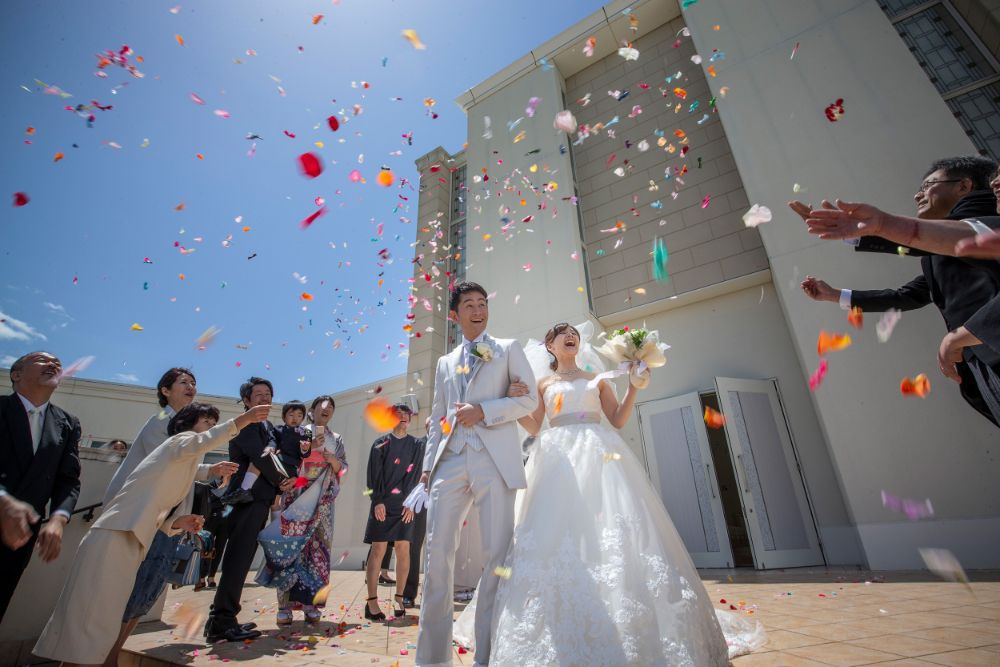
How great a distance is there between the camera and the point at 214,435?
6.47ft

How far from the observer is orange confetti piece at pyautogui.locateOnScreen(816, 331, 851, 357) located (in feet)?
16.1

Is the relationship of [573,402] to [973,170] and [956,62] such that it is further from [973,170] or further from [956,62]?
[956,62]

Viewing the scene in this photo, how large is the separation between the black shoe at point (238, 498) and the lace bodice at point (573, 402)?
79.3 inches

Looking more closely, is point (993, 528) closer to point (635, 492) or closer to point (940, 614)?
point (940, 614)

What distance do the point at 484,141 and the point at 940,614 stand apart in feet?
32.3

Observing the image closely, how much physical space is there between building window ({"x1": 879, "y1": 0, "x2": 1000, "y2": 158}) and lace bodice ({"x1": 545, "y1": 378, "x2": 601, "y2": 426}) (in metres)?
6.19

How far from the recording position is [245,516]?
279 cm

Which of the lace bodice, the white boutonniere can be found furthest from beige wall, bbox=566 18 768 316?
the white boutonniere

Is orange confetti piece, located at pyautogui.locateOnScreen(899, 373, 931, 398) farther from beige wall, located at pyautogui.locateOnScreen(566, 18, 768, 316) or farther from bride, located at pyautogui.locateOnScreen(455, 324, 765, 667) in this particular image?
bride, located at pyautogui.locateOnScreen(455, 324, 765, 667)

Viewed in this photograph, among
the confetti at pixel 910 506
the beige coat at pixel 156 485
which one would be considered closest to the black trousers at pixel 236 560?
the beige coat at pixel 156 485

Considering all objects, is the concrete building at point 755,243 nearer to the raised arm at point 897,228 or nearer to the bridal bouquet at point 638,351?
the bridal bouquet at point 638,351

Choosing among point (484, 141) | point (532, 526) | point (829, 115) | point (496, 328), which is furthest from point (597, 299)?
point (532, 526)

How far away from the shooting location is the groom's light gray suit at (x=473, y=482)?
70.2 inches

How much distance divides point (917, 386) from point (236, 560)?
20.3ft
